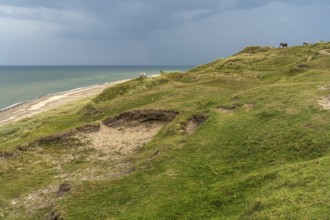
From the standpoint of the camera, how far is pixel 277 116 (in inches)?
1117

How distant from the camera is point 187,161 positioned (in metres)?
25.1

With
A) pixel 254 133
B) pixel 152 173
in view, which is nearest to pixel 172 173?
pixel 152 173

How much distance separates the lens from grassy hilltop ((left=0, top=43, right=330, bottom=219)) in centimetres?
1919

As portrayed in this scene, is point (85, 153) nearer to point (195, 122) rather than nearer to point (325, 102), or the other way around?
point (195, 122)

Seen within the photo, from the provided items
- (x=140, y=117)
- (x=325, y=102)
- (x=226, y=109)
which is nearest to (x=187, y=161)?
(x=226, y=109)

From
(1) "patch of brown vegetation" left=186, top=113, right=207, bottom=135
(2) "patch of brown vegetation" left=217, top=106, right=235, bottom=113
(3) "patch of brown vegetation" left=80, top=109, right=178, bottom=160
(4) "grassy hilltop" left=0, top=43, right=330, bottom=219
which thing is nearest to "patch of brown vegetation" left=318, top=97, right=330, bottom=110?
(4) "grassy hilltop" left=0, top=43, right=330, bottom=219

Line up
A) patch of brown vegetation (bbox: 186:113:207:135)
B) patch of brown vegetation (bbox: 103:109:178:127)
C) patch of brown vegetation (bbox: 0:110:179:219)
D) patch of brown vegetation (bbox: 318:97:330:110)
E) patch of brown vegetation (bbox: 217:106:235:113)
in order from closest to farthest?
patch of brown vegetation (bbox: 0:110:179:219) < patch of brown vegetation (bbox: 318:97:330:110) < patch of brown vegetation (bbox: 186:113:207:135) < patch of brown vegetation (bbox: 217:106:235:113) < patch of brown vegetation (bbox: 103:109:178:127)

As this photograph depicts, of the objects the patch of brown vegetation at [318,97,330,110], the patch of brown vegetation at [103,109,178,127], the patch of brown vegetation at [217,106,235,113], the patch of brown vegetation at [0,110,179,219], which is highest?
the patch of brown vegetation at [318,97,330,110]

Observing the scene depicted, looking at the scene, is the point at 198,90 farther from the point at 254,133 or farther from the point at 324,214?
the point at 324,214

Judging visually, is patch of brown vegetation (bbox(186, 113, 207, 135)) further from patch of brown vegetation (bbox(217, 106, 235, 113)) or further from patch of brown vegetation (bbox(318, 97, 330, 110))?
patch of brown vegetation (bbox(318, 97, 330, 110))

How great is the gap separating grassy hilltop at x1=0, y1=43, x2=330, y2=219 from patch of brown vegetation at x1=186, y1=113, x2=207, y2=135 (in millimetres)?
108

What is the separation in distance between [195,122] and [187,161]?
8.55 m

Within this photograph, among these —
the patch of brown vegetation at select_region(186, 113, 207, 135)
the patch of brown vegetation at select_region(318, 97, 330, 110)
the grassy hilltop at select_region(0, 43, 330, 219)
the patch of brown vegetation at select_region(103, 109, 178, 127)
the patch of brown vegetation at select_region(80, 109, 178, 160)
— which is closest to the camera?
the grassy hilltop at select_region(0, 43, 330, 219)

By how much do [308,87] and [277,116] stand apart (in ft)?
25.4
